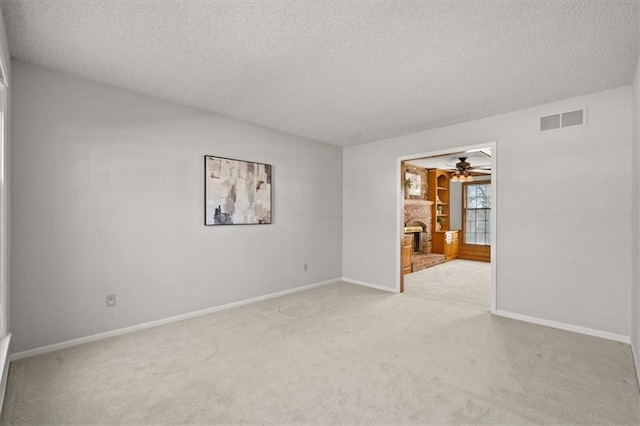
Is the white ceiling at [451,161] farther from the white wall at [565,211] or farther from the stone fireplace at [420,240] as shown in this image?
the white wall at [565,211]

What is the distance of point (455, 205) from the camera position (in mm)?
9812

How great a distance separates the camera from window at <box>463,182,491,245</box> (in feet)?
30.2

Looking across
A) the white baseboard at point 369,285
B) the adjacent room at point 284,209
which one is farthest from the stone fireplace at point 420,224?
the adjacent room at point 284,209

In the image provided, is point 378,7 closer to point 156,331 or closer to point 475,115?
point 475,115

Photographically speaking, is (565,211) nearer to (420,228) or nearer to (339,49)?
(339,49)

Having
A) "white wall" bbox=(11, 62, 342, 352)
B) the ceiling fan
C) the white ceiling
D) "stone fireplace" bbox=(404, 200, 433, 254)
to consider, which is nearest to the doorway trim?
the white ceiling

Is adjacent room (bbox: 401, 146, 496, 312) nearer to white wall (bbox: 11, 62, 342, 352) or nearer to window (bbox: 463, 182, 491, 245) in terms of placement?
window (bbox: 463, 182, 491, 245)

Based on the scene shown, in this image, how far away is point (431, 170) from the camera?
9.03 meters

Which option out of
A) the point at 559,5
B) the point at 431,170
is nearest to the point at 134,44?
the point at 559,5

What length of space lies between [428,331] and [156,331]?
2.91 meters

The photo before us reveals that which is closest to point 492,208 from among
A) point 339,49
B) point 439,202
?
point 339,49

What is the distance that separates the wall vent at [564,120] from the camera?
11.4 ft

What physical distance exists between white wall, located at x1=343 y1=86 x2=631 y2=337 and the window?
5613mm

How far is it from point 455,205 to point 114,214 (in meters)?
9.02
